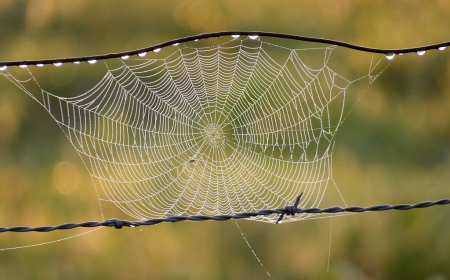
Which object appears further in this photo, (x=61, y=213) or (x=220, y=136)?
(x=61, y=213)

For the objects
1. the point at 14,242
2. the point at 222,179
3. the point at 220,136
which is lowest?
the point at 14,242

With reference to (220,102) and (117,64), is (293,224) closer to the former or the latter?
(220,102)

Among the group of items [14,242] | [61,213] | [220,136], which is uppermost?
[220,136]

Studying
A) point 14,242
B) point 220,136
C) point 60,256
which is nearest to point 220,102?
point 220,136

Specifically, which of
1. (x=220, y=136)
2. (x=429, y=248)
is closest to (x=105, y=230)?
(x=220, y=136)

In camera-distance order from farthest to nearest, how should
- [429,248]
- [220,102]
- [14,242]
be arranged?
[14,242] < [429,248] < [220,102]

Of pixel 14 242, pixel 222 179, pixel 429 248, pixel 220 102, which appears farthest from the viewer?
pixel 14 242

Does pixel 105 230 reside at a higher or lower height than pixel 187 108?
lower

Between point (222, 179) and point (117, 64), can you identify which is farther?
point (117, 64)

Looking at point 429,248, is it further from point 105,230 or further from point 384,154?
point 105,230
